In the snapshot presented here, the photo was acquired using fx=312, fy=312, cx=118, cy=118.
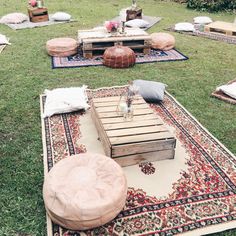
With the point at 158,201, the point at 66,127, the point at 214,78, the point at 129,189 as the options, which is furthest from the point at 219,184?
the point at 214,78

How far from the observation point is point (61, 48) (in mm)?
7562

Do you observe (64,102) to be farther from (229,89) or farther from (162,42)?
(162,42)

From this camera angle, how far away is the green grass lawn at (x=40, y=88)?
11.5ft

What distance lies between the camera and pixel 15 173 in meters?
3.87

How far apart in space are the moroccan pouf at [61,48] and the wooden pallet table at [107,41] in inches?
9.0

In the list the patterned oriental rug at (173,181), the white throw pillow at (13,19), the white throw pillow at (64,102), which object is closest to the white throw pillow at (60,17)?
the white throw pillow at (13,19)

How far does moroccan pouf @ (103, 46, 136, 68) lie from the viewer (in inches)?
273

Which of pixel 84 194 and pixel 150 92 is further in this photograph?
pixel 150 92

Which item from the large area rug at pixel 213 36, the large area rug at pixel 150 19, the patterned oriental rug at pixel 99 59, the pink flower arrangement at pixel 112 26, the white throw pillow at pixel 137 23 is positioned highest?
the pink flower arrangement at pixel 112 26

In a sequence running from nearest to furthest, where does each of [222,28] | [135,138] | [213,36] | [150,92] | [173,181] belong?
[173,181], [135,138], [150,92], [213,36], [222,28]

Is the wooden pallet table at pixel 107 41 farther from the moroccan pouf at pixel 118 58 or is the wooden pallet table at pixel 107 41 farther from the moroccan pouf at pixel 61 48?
the moroccan pouf at pixel 118 58

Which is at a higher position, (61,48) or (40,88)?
(61,48)

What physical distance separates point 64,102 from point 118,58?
2241mm

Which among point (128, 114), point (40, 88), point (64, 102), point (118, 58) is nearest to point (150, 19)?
point (118, 58)
